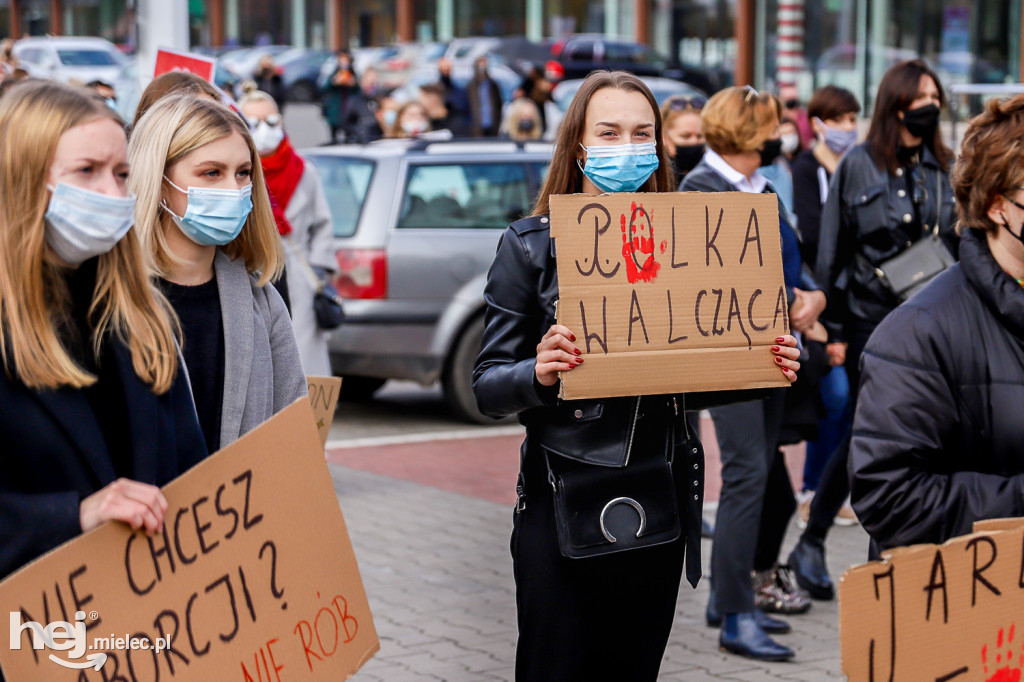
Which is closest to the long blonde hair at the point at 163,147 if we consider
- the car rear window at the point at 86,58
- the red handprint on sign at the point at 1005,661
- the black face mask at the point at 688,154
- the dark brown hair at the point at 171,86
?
the dark brown hair at the point at 171,86

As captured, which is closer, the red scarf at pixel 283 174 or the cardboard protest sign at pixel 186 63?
the cardboard protest sign at pixel 186 63

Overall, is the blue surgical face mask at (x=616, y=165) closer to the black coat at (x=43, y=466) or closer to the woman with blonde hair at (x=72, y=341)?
the woman with blonde hair at (x=72, y=341)

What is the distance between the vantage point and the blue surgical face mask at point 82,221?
2.42 m

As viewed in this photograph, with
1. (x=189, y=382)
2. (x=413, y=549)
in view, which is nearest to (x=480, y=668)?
(x=413, y=549)

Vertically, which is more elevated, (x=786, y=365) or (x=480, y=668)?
(x=786, y=365)

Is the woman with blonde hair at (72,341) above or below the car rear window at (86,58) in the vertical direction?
below

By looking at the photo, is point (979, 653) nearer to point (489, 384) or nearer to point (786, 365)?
point (786, 365)

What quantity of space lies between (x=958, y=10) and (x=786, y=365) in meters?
26.3

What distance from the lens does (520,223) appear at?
3268mm

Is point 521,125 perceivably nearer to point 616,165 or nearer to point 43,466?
point 616,165

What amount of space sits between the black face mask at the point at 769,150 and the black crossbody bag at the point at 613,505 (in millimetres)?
2310

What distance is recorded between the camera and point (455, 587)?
5.94 m

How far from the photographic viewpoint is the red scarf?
6884mm

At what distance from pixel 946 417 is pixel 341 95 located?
21.2m
